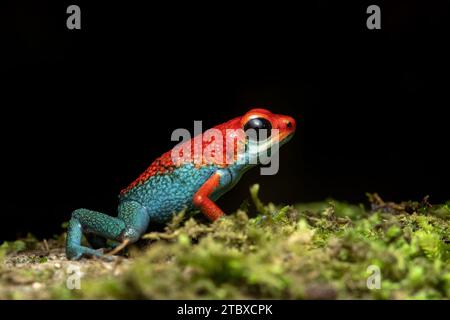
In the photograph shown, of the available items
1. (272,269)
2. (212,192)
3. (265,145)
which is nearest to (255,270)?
(272,269)

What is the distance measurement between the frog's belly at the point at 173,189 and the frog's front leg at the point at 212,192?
55 mm

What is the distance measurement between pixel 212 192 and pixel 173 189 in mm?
230

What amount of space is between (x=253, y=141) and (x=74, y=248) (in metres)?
1.14

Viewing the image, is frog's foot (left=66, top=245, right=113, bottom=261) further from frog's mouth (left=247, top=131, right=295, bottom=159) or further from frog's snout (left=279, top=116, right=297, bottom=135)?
frog's snout (left=279, top=116, right=297, bottom=135)

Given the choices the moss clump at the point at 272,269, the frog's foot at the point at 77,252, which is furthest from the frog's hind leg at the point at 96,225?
the moss clump at the point at 272,269

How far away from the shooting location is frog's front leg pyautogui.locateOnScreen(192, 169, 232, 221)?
2.75 m

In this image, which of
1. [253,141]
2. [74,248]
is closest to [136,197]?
[74,248]

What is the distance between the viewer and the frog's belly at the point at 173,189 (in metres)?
2.93

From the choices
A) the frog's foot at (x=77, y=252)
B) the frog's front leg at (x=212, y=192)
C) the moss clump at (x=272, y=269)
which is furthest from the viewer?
the frog's front leg at (x=212, y=192)

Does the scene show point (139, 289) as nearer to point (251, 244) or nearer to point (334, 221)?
point (251, 244)

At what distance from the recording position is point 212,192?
2.89 m

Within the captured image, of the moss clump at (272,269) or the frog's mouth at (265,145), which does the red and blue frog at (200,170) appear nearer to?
the frog's mouth at (265,145)

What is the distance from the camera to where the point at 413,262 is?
205 cm

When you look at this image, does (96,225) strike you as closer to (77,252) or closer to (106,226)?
(106,226)
